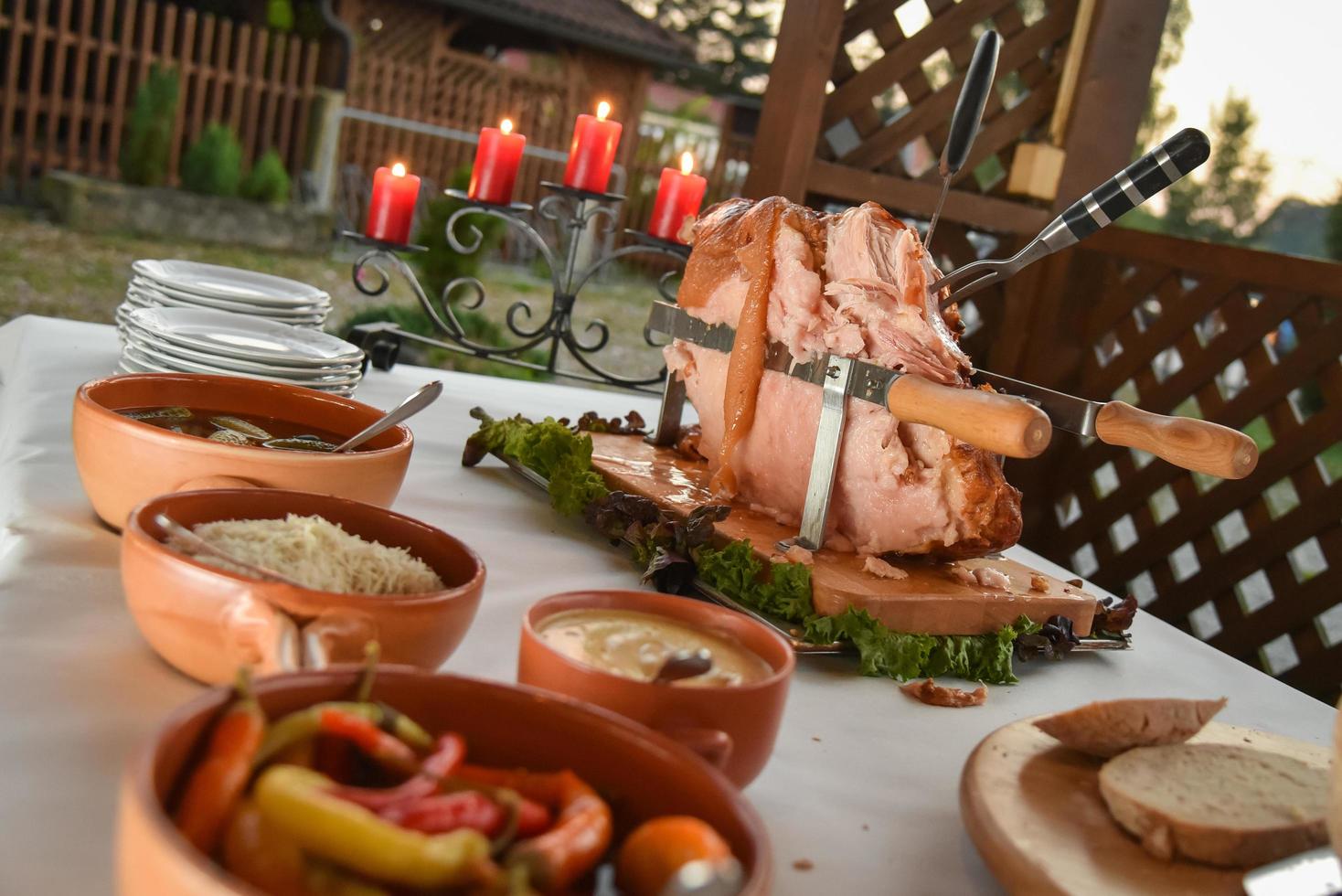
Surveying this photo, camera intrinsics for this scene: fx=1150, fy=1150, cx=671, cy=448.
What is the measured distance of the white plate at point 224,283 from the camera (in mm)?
2035

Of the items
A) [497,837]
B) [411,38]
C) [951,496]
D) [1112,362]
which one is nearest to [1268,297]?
[1112,362]

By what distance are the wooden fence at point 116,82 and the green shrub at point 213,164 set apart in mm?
545

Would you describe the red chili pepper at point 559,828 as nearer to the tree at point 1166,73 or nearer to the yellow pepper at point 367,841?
the yellow pepper at point 367,841

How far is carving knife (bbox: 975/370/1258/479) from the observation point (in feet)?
4.46

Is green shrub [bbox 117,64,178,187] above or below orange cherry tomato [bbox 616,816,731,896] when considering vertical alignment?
above

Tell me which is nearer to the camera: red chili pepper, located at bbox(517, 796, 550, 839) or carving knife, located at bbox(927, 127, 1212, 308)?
red chili pepper, located at bbox(517, 796, 550, 839)

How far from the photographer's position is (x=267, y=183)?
10062mm

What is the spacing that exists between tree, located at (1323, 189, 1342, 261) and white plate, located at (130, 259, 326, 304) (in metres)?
12.7

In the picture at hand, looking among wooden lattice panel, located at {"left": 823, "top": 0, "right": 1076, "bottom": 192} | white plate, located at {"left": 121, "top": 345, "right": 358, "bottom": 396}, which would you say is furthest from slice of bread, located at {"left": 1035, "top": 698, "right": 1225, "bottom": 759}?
wooden lattice panel, located at {"left": 823, "top": 0, "right": 1076, "bottom": 192}

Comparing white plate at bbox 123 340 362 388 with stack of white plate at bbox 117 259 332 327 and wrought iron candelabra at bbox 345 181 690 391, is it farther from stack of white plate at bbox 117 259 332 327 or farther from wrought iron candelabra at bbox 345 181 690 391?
wrought iron candelabra at bbox 345 181 690 391

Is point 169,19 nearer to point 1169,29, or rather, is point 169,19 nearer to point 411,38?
point 411,38

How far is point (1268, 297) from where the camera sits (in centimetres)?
354

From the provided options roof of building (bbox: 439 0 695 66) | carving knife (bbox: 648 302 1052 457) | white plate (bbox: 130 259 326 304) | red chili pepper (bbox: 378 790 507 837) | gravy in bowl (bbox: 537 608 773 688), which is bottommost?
gravy in bowl (bbox: 537 608 773 688)

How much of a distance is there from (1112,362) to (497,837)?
378cm
